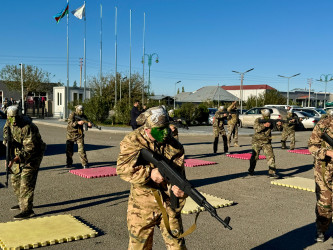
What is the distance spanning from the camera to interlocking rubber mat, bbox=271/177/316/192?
27.7 feet

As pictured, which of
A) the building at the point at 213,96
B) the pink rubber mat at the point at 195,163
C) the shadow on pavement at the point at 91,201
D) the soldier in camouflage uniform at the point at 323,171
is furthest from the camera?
the building at the point at 213,96

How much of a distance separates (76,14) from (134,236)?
3372 cm

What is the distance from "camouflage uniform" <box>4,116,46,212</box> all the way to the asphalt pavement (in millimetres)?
500

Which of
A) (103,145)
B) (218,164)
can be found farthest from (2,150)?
(218,164)

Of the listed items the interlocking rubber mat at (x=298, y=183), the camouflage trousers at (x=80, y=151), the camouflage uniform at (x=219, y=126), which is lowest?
the interlocking rubber mat at (x=298, y=183)

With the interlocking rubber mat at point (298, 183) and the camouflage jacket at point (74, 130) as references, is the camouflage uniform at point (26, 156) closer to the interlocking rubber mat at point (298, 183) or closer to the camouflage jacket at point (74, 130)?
the camouflage jacket at point (74, 130)

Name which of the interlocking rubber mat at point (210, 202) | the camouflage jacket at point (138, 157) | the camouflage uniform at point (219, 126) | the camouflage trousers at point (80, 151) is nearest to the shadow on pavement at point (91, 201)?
the interlocking rubber mat at point (210, 202)

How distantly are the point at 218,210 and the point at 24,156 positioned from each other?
364 centimetres

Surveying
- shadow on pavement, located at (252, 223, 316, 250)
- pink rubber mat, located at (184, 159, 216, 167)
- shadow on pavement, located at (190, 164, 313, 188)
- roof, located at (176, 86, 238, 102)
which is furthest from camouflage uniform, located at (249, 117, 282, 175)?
roof, located at (176, 86, 238, 102)

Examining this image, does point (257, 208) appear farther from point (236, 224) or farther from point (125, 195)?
point (125, 195)

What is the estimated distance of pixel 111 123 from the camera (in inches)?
1165

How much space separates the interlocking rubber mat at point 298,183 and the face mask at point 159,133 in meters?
6.32

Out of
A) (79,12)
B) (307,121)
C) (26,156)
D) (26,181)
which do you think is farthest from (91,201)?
(79,12)

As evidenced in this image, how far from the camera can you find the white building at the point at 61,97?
36.0 metres
